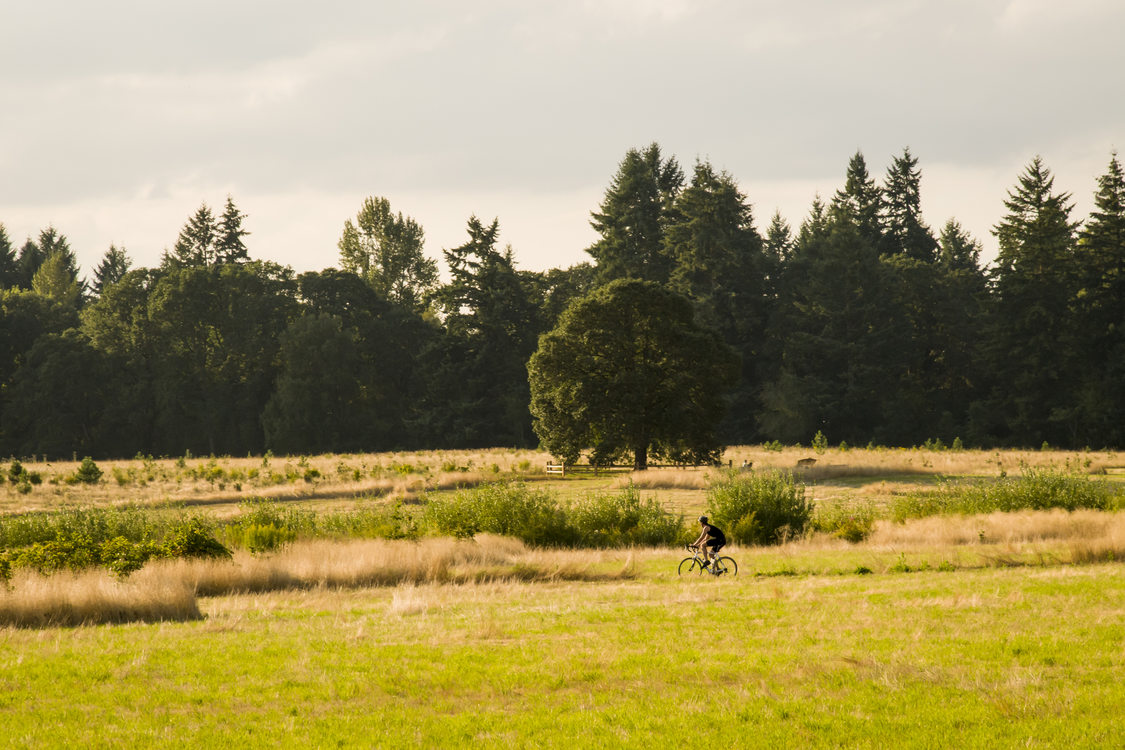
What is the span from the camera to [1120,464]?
5341cm

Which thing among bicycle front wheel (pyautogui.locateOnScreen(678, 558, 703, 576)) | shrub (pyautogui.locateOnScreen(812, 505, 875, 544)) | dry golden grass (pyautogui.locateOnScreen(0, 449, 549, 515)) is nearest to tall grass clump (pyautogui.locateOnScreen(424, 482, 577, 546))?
bicycle front wheel (pyautogui.locateOnScreen(678, 558, 703, 576))

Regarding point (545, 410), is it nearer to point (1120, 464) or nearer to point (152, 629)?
point (1120, 464)

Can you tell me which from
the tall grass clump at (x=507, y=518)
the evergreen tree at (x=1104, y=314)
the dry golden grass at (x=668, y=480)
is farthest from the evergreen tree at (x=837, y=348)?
the tall grass clump at (x=507, y=518)

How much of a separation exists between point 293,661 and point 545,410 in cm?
4212

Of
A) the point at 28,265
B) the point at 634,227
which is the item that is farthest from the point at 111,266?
the point at 634,227

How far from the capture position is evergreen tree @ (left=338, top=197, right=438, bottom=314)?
11094cm

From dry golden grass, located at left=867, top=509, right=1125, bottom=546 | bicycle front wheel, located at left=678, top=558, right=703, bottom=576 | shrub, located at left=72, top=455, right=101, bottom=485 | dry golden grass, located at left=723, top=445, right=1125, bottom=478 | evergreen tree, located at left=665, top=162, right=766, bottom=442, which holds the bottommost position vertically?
bicycle front wheel, located at left=678, top=558, right=703, bottom=576

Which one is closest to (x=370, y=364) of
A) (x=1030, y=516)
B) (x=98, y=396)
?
(x=98, y=396)

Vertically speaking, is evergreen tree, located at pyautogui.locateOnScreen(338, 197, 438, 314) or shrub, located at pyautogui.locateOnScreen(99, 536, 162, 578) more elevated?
evergreen tree, located at pyautogui.locateOnScreen(338, 197, 438, 314)

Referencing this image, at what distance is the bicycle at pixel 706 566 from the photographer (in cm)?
2219

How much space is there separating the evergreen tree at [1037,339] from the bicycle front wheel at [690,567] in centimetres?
6412

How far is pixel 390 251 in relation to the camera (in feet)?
364

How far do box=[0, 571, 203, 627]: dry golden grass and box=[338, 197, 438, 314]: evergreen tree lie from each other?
304 ft

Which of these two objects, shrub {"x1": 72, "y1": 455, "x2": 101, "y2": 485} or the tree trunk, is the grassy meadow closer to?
shrub {"x1": 72, "y1": 455, "x2": 101, "y2": 485}
